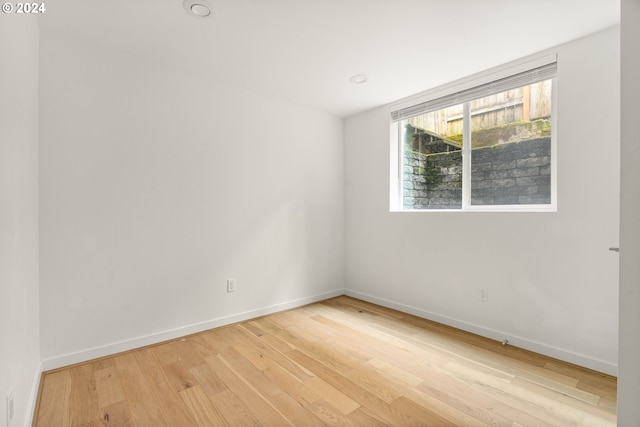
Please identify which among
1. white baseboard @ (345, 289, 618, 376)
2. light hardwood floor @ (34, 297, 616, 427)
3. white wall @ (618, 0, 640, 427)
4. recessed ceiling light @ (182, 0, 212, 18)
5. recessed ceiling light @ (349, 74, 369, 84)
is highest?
recessed ceiling light @ (182, 0, 212, 18)

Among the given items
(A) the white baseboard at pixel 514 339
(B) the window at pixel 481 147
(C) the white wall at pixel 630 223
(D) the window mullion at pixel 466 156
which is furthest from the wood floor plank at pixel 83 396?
(D) the window mullion at pixel 466 156

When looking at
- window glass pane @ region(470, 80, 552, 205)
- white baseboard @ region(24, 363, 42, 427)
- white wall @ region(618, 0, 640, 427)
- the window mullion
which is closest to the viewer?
white wall @ region(618, 0, 640, 427)

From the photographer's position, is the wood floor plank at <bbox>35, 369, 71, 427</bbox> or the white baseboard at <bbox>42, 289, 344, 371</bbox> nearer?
the wood floor plank at <bbox>35, 369, 71, 427</bbox>

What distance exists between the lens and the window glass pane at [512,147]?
2404 mm

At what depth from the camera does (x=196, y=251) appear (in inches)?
107

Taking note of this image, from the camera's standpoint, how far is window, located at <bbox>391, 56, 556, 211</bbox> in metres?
2.41

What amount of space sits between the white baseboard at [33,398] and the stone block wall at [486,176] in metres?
3.30

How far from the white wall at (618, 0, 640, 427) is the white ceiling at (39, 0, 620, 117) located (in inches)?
36.0

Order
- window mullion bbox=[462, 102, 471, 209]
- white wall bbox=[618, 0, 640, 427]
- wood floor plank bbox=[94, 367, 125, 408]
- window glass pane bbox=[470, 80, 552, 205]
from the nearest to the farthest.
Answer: white wall bbox=[618, 0, 640, 427] → wood floor plank bbox=[94, 367, 125, 408] → window glass pane bbox=[470, 80, 552, 205] → window mullion bbox=[462, 102, 471, 209]

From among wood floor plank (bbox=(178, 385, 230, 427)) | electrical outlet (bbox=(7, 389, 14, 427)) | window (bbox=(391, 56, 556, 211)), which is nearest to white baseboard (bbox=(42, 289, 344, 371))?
wood floor plank (bbox=(178, 385, 230, 427))

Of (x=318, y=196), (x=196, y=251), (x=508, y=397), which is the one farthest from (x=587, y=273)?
(x=196, y=251)

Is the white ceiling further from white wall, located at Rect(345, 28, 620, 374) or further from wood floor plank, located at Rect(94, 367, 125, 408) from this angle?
wood floor plank, located at Rect(94, 367, 125, 408)

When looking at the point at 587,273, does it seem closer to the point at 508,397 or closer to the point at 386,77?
the point at 508,397

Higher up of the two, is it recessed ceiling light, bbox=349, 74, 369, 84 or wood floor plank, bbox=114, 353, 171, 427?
recessed ceiling light, bbox=349, 74, 369, 84
